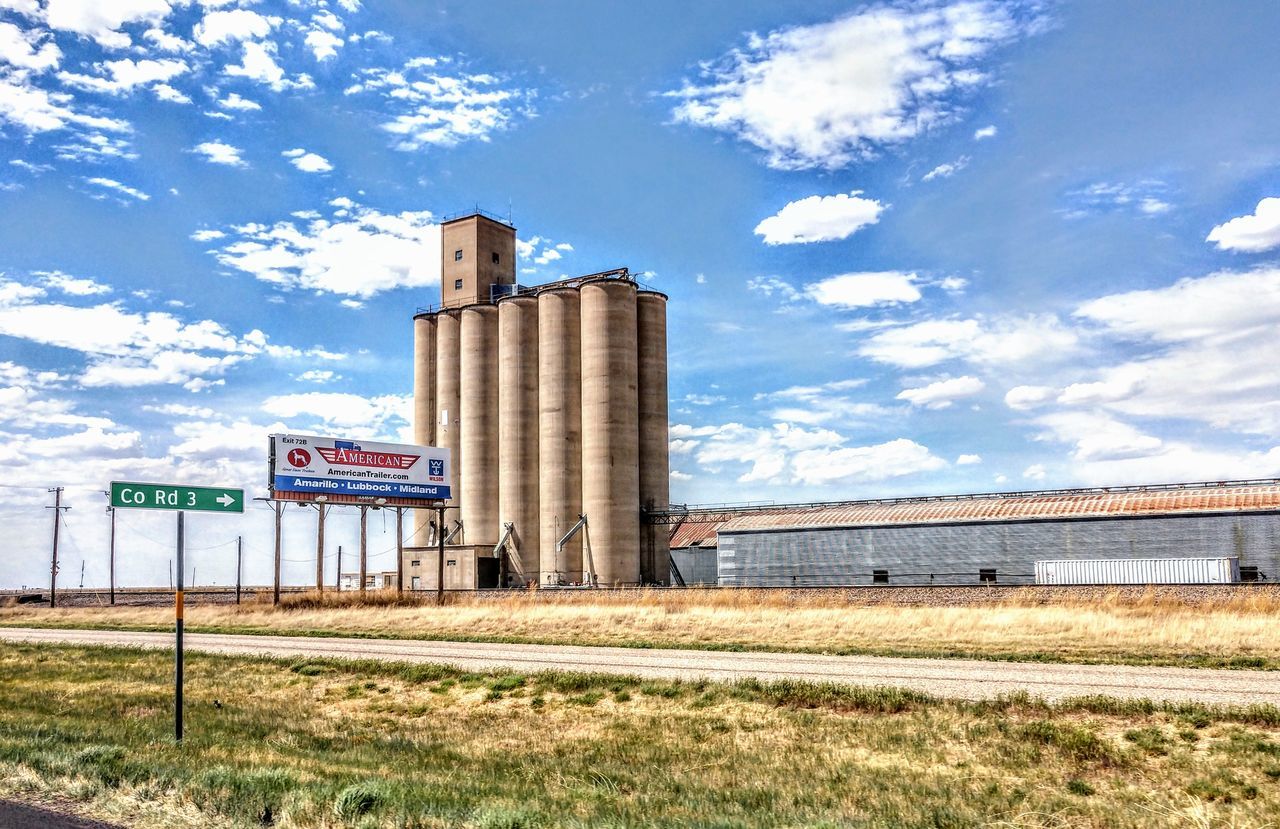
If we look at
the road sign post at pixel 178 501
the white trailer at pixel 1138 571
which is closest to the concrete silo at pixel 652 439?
the white trailer at pixel 1138 571

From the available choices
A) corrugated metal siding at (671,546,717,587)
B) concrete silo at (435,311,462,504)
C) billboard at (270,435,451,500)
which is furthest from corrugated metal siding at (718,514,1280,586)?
concrete silo at (435,311,462,504)

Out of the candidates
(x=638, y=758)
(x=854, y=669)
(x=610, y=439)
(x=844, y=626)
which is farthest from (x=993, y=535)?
(x=638, y=758)

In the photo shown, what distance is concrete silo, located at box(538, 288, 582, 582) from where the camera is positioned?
231 feet

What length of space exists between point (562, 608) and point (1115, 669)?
24.8 metres

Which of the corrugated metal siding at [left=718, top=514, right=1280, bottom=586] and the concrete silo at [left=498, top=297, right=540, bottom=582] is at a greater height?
the concrete silo at [left=498, top=297, right=540, bottom=582]

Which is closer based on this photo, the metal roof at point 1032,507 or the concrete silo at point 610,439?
Result: the metal roof at point 1032,507

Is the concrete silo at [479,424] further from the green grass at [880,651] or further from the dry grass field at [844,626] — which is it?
the green grass at [880,651]

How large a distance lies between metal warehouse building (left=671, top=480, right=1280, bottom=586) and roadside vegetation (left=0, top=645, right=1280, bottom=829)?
121ft

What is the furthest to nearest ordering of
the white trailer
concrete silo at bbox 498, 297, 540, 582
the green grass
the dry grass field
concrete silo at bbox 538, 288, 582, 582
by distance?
1. concrete silo at bbox 498, 297, 540, 582
2. concrete silo at bbox 538, 288, 582, 582
3. the white trailer
4. the dry grass field
5. the green grass

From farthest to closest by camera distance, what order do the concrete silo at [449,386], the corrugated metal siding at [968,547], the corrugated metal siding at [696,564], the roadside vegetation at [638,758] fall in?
the concrete silo at [449,386], the corrugated metal siding at [696,564], the corrugated metal siding at [968,547], the roadside vegetation at [638,758]

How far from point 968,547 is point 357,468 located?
117ft

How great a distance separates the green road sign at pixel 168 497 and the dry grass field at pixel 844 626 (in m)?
15.9

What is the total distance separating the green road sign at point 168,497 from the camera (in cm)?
1319

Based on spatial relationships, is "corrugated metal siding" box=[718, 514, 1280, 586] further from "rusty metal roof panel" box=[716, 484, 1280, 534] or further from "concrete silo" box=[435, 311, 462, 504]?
"concrete silo" box=[435, 311, 462, 504]
